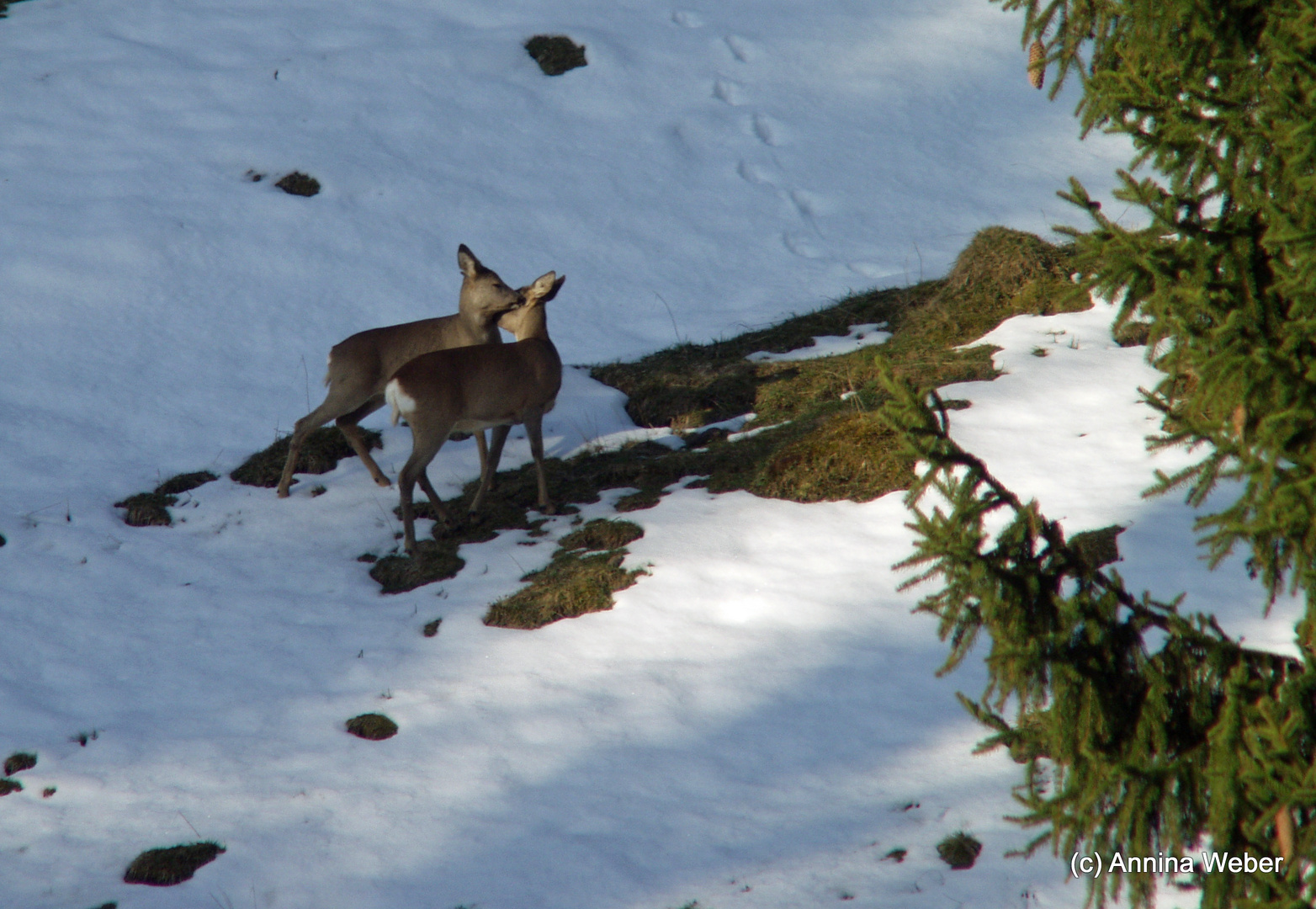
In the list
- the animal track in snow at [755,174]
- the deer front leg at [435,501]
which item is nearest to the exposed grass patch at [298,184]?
the animal track in snow at [755,174]

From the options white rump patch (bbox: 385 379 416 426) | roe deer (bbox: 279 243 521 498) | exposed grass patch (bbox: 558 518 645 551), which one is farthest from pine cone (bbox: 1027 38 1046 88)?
white rump patch (bbox: 385 379 416 426)

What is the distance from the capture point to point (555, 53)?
16.5 m

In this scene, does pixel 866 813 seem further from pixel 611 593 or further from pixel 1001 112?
pixel 1001 112

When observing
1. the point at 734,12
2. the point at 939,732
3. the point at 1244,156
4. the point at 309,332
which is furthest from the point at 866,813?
the point at 734,12

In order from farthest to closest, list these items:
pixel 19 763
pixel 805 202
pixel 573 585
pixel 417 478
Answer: pixel 805 202
pixel 417 478
pixel 573 585
pixel 19 763

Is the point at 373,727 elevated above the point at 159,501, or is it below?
above

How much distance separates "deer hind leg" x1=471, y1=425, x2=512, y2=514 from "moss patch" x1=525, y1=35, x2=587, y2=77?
964cm

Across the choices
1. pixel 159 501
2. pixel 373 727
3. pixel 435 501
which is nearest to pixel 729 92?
pixel 435 501

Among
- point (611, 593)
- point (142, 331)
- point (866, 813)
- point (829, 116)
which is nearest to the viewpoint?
point (866, 813)

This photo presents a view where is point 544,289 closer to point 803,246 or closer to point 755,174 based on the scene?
point 803,246

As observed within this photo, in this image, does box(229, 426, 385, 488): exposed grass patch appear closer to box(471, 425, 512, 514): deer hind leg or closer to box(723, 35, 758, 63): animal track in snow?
box(471, 425, 512, 514): deer hind leg

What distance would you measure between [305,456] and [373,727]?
4.05 m

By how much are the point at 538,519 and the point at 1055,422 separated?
145 inches

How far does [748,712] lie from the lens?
548 cm
